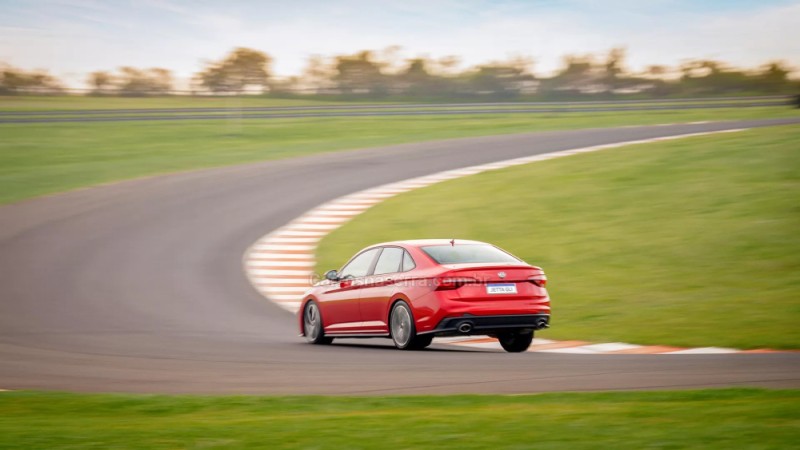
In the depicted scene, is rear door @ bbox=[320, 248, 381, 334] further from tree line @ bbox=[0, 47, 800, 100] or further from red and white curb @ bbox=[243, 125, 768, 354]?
tree line @ bbox=[0, 47, 800, 100]

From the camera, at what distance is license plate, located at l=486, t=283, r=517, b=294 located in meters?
12.4

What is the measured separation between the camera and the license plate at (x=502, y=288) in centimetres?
1238

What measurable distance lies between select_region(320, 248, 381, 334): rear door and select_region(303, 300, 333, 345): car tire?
0.11m

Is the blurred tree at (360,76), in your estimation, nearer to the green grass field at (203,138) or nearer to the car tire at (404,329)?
the green grass field at (203,138)

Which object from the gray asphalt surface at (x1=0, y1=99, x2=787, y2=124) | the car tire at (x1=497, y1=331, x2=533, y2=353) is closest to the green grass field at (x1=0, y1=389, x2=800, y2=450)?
the car tire at (x1=497, y1=331, x2=533, y2=353)

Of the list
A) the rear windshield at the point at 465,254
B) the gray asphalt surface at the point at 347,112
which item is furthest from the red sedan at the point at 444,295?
the gray asphalt surface at the point at 347,112

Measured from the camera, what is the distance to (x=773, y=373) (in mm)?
9383

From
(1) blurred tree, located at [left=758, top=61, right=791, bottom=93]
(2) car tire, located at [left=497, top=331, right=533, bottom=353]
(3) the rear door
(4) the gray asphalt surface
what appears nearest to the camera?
(2) car tire, located at [left=497, top=331, right=533, bottom=353]

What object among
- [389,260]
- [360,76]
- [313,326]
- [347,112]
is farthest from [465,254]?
[360,76]

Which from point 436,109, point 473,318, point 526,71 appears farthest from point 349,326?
point 526,71

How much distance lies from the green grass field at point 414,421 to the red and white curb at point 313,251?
192 inches

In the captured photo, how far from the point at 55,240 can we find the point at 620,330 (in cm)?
1460

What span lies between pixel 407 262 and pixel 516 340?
5.36 feet

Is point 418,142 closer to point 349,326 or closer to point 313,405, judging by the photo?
point 349,326
